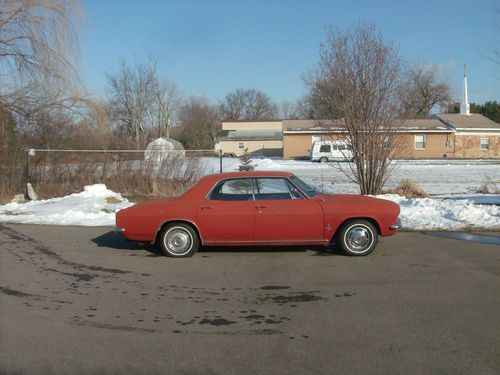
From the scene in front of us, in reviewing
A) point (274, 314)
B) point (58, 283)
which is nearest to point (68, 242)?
point (58, 283)

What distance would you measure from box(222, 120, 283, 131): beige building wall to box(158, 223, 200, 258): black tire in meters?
74.8

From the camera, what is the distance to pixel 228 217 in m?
7.87

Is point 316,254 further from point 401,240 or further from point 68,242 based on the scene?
point 68,242

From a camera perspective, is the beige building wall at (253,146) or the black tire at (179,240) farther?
the beige building wall at (253,146)

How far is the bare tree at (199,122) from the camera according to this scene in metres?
80.6

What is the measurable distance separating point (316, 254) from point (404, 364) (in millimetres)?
4173

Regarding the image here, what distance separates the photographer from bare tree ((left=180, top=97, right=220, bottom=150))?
80625mm

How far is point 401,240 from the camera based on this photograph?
910cm

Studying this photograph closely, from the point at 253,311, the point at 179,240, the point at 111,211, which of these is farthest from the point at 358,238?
the point at 111,211

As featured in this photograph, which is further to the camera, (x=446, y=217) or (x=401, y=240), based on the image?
(x=446, y=217)

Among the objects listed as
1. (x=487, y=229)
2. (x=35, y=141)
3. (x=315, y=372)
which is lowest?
(x=315, y=372)

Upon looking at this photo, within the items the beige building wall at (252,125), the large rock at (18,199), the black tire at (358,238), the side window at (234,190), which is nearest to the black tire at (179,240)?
the side window at (234,190)

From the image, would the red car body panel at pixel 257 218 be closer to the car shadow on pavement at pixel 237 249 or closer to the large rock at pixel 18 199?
the car shadow on pavement at pixel 237 249

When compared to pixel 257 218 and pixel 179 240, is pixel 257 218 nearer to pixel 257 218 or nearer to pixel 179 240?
pixel 257 218
